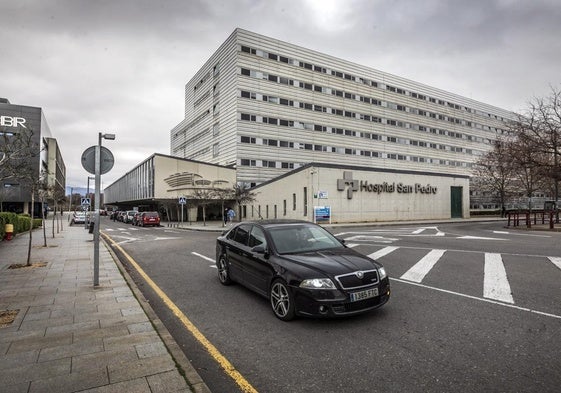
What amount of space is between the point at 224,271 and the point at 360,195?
26720 millimetres

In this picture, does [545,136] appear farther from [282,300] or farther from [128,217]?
[128,217]

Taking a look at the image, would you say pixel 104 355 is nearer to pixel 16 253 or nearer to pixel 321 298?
pixel 321 298

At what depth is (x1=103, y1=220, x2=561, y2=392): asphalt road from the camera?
3.26 metres

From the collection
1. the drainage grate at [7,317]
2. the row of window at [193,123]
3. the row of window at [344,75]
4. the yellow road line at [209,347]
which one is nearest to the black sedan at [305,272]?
the yellow road line at [209,347]

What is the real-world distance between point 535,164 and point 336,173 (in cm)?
1481

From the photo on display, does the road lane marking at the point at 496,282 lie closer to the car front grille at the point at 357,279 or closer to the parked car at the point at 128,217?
the car front grille at the point at 357,279

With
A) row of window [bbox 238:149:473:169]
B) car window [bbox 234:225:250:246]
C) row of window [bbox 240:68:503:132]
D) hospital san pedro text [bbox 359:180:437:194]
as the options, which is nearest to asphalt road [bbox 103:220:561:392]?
car window [bbox 234:225:250:246]

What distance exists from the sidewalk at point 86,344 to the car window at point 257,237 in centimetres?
205

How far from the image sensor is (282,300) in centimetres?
502

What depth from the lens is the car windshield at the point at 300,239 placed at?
5648mm

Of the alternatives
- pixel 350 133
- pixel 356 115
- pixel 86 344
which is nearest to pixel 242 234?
pixel 86 344

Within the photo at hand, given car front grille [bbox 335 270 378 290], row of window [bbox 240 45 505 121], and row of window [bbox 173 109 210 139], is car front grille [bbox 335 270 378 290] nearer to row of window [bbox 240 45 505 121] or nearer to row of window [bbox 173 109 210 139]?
row of window [bbox 240 45 505 121]

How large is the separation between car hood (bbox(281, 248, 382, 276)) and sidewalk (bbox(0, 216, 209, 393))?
205cm

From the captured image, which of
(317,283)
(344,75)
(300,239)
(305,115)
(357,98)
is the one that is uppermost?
(344,75)
